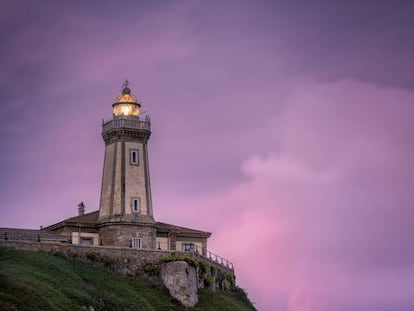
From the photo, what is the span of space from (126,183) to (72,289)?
19486mm

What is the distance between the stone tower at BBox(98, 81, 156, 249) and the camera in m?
84.4

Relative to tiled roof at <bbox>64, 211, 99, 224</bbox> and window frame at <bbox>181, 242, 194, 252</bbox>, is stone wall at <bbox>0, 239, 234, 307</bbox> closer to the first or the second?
tiled roof at <bbox>64, 211, 99, 224</bbox>

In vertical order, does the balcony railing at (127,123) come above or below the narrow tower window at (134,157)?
above

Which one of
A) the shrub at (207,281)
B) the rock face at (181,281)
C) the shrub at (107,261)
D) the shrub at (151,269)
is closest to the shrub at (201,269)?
the shrub at (207,281)

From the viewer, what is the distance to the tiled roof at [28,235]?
3056 inches

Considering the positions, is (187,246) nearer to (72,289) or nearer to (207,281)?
(207,281)

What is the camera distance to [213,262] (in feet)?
288

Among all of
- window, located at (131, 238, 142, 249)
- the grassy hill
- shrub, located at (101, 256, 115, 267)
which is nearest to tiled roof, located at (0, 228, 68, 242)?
the grassy hill

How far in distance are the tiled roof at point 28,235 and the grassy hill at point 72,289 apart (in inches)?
177

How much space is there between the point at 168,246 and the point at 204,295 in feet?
26.8

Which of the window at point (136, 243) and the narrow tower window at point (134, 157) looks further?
the narrow tower window at point (134, 157)

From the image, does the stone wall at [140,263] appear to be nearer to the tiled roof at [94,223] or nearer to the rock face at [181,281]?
the rock face at [181,281]

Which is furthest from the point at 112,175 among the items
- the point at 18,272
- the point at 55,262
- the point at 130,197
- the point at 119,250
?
the point at 18,272

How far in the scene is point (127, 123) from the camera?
87.4m
